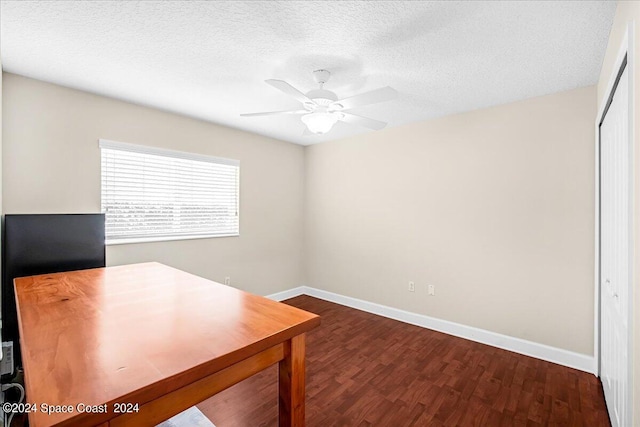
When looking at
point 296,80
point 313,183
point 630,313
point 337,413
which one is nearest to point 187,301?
point 337,413

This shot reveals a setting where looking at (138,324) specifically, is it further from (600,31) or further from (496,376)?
(600,31)

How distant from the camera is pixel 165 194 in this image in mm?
3301

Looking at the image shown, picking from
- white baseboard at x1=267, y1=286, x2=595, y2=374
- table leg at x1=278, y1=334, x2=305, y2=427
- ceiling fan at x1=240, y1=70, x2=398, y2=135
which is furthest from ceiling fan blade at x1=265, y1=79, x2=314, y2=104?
white baseboard at x1=267, y1=286, x2=595, y2=374

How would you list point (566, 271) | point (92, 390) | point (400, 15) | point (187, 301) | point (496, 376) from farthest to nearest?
point (566, 271)
point (496, 376)
point (400, 15)
point (187, 301)
point (92, 390)

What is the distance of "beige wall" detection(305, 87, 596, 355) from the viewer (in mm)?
2561

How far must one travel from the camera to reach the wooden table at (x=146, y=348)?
0.73m

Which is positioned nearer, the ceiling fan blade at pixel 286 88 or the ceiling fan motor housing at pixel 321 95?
the ceiling fan blade at pixel 286 88

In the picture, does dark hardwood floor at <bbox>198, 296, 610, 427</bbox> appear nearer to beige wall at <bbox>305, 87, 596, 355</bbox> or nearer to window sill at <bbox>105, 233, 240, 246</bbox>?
beige wall at <bbox>305, 87, 596, 355</bbox>

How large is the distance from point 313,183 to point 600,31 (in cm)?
351

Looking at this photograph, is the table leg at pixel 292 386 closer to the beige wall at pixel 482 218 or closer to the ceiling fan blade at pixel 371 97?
the ceiling fan blade at pixel 371 97

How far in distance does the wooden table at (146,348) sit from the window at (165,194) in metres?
1.37

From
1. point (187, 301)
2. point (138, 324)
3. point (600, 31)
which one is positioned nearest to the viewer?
point (138, 324)

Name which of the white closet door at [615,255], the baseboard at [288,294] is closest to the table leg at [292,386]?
the white closet door at [615,255]

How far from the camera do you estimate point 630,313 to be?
1.26 m
